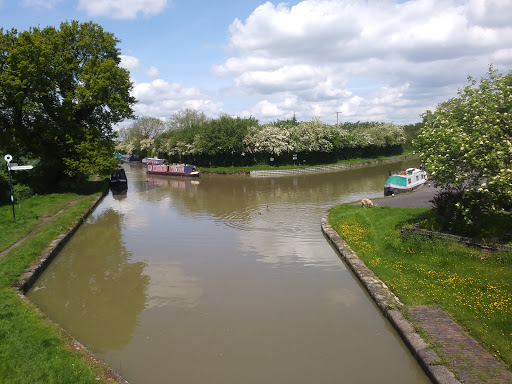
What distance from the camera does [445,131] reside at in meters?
10.7

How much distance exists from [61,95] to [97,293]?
21.0 meters

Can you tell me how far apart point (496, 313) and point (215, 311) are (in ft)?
19.7

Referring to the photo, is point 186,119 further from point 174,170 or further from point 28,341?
point 28,341

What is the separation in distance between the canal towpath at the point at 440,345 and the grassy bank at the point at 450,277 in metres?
0.21

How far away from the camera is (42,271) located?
37.4 feet

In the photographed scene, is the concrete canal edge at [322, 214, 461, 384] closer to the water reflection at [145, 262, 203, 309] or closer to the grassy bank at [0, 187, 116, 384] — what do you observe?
the water reflection at [145, 262, 203, 309]

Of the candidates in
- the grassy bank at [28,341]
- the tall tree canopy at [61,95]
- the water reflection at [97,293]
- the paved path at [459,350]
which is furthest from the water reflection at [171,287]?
the tall tree canopy at [61,95]

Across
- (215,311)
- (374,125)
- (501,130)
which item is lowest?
(215,311)

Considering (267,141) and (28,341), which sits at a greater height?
(267,141)

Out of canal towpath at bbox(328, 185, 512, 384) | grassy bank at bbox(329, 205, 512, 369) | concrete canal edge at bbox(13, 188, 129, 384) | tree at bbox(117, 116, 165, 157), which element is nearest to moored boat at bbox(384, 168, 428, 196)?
grassy bank at bbox(329, 205, 512, 369)

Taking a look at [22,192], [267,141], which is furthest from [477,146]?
[267,141]

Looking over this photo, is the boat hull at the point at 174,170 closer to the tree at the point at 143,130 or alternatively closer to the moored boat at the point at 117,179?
the moored boat at the point at 117,179

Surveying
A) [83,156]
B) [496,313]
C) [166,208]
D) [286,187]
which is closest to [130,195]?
[83,156]

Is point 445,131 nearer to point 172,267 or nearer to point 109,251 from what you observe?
point 172,267
